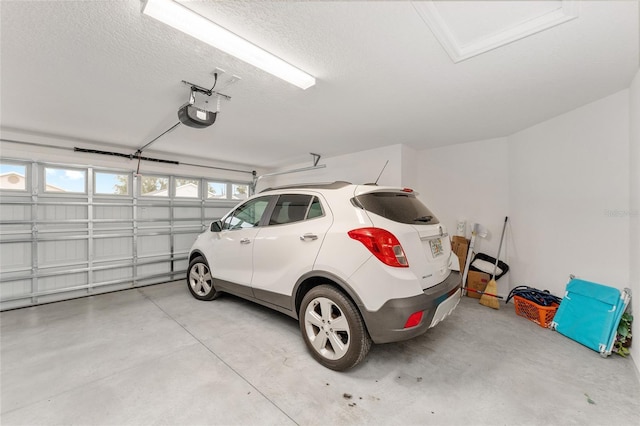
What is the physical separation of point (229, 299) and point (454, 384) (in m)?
3.14

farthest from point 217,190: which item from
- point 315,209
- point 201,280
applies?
point 315,209

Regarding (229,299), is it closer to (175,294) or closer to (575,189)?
(175,294)

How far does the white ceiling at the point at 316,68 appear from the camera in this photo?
1.57 m

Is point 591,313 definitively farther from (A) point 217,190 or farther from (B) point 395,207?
(A) point 217,190

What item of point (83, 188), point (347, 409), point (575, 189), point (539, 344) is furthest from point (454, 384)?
point (83, 188)

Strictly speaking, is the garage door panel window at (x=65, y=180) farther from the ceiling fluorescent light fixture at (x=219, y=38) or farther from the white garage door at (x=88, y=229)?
the ceiling fluorescent light fixture at (x=219, y=38)

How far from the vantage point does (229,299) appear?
3848 millimetres

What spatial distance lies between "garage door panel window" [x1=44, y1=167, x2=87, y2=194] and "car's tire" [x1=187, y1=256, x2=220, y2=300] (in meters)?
2.45

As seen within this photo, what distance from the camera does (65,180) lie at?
414 cm

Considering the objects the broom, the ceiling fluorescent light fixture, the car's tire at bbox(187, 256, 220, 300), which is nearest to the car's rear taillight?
the ceiling fluorescent light fixture

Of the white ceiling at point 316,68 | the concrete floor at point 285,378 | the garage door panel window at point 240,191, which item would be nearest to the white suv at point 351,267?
the concrete floor at point 285,378

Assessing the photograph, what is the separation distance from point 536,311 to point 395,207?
2.51 metres

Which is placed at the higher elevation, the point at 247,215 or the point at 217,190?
the point at 217,190

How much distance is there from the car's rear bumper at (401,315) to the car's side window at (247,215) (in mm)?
1703
